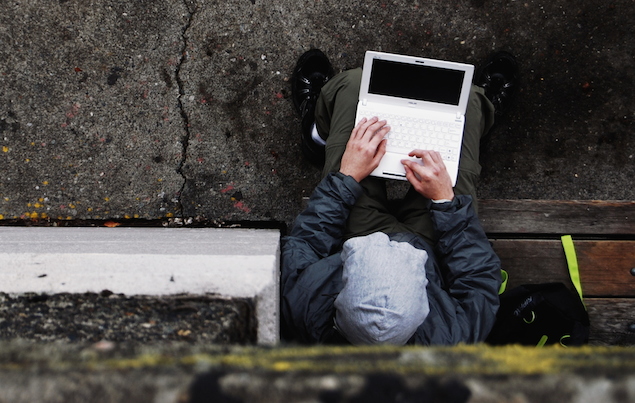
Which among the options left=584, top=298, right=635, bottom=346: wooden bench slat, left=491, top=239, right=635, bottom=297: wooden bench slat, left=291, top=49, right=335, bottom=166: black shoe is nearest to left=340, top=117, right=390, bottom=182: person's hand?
left=291, top=49, right=335, bottom=166: black shoe

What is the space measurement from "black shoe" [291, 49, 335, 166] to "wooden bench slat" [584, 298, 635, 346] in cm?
156

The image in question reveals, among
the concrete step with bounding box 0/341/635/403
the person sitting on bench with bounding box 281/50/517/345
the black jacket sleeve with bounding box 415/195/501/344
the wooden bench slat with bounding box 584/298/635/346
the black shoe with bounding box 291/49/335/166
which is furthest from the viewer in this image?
the black shoe with bounding box 291/49/335/166

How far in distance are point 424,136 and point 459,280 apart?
646mm

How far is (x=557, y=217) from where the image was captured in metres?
2.12

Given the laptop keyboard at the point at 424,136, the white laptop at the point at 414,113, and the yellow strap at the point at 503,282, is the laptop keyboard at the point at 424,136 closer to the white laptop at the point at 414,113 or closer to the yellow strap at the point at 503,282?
the white laptop at the point at 414,113

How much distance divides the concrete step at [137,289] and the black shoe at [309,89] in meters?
1.13

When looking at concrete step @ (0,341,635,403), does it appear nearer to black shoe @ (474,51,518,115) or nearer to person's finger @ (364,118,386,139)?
person's finger @ (364,118,386,139)

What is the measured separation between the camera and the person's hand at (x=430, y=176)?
186 centimetres

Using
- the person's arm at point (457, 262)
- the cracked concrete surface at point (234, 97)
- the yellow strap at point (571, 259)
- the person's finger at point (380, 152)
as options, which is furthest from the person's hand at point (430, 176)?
the cracked concrete surface at point (234, 97)

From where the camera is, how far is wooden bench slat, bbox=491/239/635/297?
81.2 inches

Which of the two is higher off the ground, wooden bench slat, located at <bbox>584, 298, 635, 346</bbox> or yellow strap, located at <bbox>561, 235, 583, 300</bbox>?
yellow strap, located at <bbox>561, 235, 583, 300</bbox>

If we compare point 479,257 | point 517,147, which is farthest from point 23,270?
point 517,147

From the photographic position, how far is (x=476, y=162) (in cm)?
208

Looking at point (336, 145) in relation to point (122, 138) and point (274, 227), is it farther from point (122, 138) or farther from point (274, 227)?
point (122, 138)
